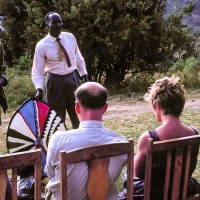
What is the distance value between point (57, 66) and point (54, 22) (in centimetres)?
56

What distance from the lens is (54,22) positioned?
5.72 meters

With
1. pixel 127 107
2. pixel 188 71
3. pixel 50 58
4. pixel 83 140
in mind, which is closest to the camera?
pixel 83 140

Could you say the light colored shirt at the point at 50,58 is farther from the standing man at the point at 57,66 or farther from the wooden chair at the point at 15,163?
the wooden chair at the point at 15,163

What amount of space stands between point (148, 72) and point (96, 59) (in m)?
1.60

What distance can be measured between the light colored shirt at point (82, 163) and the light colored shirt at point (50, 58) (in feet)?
9.83

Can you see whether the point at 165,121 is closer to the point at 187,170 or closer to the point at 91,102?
the point at 187,170

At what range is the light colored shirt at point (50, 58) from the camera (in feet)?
19.1

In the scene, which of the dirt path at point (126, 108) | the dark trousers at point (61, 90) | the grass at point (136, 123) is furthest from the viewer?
the dirt path at point (126, 108)

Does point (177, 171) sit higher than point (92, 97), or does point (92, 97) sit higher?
point (92, 97)

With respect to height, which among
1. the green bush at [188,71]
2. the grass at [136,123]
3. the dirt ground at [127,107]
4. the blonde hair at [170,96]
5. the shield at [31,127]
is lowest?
the dirt ground at [127,107]

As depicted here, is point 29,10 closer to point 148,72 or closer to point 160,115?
point 148,72

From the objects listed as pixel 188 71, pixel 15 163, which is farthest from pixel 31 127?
pixel 188 71

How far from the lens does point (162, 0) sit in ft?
44.2

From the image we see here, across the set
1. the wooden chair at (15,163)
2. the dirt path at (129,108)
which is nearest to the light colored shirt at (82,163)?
the wooden chair at (15,163)
